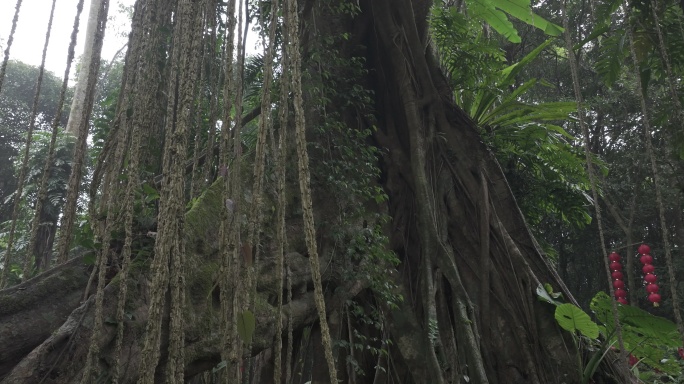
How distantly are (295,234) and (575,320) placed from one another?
131 cm

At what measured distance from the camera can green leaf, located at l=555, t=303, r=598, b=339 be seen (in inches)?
93.6

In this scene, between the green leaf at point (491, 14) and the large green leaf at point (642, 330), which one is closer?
the large green leaf at point (642, 330)

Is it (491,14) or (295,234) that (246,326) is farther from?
(491,14)

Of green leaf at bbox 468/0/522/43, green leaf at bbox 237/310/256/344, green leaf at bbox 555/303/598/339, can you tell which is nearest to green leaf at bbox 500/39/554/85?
green leaf at bbox 468/0/522/43

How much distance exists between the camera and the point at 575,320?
2.43m

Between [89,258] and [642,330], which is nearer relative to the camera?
[89,258]

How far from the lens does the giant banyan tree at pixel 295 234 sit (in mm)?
1350

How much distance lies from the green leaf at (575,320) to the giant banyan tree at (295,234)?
0.12m

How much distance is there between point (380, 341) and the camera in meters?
2.51

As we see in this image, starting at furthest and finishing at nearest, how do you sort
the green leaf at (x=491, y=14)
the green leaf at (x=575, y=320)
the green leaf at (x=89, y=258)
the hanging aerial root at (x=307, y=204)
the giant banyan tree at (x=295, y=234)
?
the green leaf at (x=491, y=14)
the green leaf at (x=575, y=320)
the green leaf at (x=89, y=258)
the giant banyan tree at (x=295, y=234)
the hanging aerial root at (x=307, y=204)

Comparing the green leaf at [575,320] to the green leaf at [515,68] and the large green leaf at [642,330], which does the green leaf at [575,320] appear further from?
the green leaf at [515,68]

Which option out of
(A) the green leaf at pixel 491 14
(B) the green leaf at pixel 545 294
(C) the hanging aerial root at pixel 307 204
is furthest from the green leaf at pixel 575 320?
(A) the green leaf at pixel 491 14

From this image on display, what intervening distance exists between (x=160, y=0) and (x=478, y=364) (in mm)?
1962

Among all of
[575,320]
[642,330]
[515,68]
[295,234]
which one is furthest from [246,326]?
[515,68]
